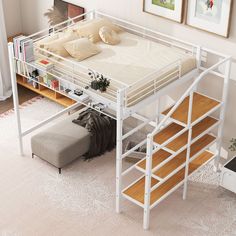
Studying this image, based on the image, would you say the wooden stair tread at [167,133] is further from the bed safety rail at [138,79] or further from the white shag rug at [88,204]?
the white shag rug at [88,204]

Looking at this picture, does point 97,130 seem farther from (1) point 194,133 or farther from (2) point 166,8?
(2) point 166,8

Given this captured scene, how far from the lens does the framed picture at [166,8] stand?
5158mm

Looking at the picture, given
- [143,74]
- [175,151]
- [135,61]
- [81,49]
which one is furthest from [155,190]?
[81,49]

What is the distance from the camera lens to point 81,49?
16.7 feet

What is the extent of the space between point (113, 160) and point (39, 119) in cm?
117

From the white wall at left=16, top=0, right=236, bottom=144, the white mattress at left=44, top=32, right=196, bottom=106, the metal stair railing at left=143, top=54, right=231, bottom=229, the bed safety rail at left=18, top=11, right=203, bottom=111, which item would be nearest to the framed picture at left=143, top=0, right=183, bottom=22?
the white wall at left=16, top=0, right=236, bottom=144

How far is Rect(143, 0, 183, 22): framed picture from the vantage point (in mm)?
5158

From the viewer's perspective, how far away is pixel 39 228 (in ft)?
15.8

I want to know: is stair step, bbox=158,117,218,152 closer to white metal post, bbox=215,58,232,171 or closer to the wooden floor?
white metal post, bbox=215,58,232,171

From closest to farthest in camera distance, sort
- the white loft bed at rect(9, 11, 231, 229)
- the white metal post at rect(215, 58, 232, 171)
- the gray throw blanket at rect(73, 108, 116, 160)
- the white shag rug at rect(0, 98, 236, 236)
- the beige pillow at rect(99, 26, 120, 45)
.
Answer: the white loft bed at rect(9, 11, 231, 229), the white shag rug at rect(0, 98, 236, 236), the white metal post at rect(215, 58, 232, 171), the beige pillow at rect(99, 26, 120, 45), the gray throw blanket at rect(73, 108, 116, 160)

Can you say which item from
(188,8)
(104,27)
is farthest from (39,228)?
(188,8)

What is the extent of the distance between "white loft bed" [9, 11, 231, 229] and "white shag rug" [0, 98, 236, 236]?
0.65ft

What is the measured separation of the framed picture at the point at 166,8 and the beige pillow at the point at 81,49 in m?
0.71

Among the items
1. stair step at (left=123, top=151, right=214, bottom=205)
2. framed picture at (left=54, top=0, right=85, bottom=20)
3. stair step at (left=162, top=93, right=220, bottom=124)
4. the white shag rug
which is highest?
framed picture at (left=54, top=0, right=85, bottom=20)
